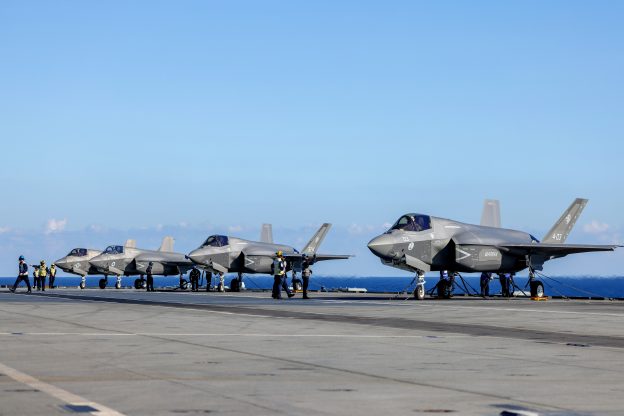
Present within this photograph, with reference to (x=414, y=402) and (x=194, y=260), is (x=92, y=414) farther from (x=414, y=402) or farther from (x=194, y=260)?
(x=194, y=260)

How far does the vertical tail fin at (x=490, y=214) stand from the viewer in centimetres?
5631

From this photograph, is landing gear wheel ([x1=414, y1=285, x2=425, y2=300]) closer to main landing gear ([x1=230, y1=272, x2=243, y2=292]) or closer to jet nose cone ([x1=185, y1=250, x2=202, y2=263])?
jet nose cone ([x1=185, y1=250, x2=202, y2=263])

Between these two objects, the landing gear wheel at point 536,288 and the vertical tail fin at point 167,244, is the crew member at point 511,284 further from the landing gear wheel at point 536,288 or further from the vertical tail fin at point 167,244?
the vertical tail fin at point 167,244

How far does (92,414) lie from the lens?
8.54 m

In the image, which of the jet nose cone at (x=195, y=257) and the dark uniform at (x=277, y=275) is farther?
the jet nose cone at (x=195, y=257)

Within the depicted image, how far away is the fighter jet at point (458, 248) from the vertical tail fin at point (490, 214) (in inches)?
178

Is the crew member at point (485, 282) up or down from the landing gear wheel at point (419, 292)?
up

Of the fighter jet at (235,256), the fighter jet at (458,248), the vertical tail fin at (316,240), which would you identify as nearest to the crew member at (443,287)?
the fighter jet at (458,248)

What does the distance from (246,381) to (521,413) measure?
11.5 feet

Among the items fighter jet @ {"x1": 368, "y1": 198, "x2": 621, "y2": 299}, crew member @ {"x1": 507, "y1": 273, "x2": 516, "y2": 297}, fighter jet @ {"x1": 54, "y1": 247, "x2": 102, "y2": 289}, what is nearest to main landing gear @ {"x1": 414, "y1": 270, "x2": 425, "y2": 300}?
fighter jet @ {"x1": 368, "y1": 198, "x2": 621, "y2": 299}

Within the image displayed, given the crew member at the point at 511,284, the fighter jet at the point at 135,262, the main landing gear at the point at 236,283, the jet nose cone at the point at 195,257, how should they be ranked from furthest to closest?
the fighter jet at the point at 135,262
the main landing gear at the point at 236,283
the jet nose cone at the point at 195,257
the crew member at the point at 511,284

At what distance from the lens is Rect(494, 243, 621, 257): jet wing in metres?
48.9

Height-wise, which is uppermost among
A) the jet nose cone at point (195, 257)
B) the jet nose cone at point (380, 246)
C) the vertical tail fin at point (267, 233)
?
the vertical tail fin at point (267, 233)

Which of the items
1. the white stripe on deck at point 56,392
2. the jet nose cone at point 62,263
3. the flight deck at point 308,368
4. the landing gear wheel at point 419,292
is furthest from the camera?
the jet nose cone at point 62,263
